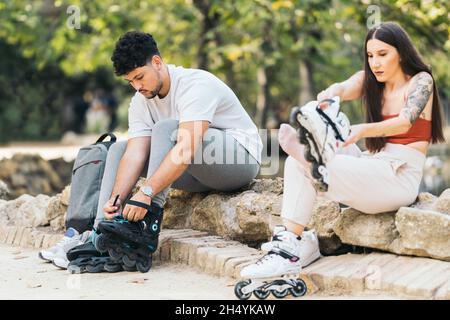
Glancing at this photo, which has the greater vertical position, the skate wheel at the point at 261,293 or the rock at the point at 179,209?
the rock at the point at 179,209

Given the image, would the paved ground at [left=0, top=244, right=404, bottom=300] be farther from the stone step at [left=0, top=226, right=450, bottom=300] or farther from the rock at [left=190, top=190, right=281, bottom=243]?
the rock at [left=190, top=190, right=281, bottom=243]

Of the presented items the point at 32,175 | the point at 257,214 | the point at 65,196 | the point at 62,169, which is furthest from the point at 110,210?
Answer: the point at 62,169

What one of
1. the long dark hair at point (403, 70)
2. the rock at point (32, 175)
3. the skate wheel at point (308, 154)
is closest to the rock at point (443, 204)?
the long dark hair at point (403, 70)

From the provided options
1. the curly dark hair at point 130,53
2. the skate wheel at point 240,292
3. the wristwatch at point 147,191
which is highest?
the curly dark hair at point 130,53

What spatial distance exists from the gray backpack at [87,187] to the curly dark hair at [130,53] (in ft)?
2.37

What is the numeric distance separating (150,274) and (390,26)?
177 centimetres

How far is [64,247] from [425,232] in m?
2.09

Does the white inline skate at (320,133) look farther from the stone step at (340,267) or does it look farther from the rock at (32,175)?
the rock at (32,175)

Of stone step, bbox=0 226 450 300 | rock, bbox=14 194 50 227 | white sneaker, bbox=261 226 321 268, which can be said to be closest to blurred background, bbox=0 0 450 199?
rock, bbox=14 194 50 227

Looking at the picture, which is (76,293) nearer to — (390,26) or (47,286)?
(47,286)

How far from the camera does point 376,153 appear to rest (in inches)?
153

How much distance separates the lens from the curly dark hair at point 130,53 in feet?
13.7

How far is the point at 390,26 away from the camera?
3.77 m
